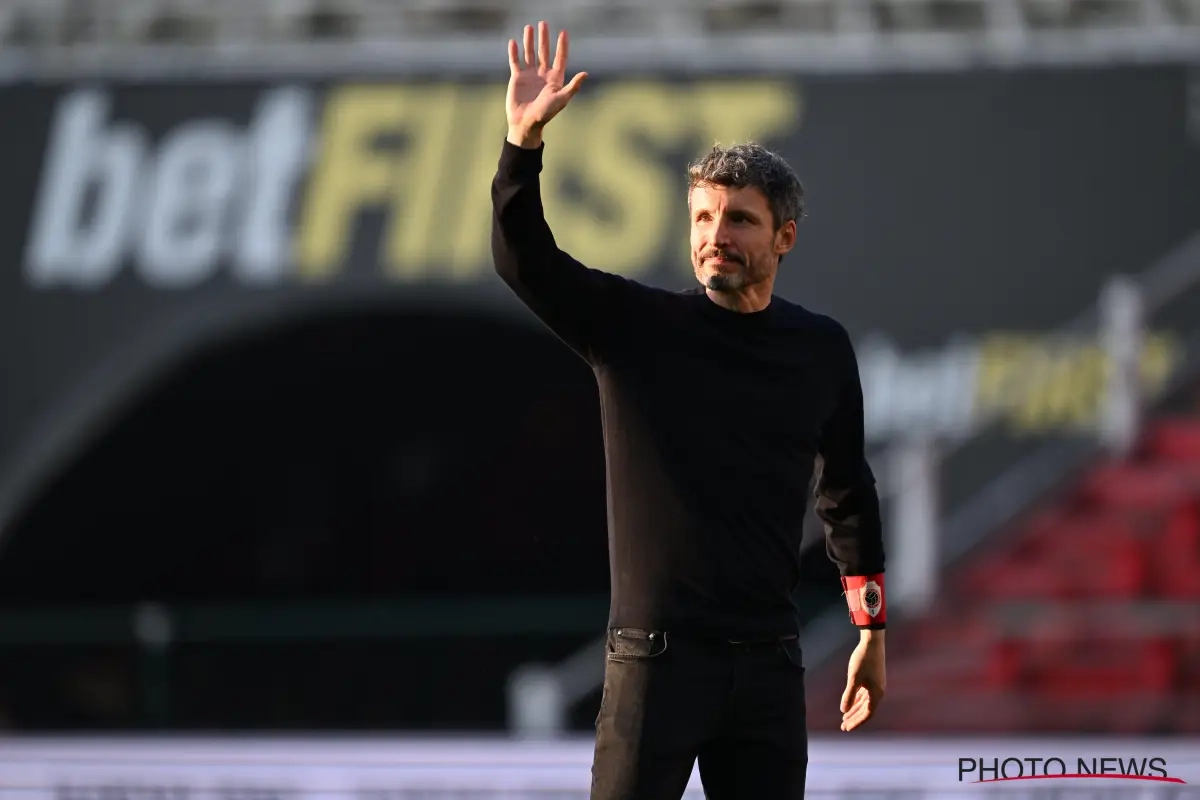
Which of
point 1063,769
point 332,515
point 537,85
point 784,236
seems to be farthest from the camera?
point 332,515

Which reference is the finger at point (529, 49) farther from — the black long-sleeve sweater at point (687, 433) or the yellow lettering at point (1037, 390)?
the yellow lettering at point (1037, 390)

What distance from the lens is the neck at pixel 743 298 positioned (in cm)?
359

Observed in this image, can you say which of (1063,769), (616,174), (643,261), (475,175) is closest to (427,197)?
A: (475,175)

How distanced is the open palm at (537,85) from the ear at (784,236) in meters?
0.54

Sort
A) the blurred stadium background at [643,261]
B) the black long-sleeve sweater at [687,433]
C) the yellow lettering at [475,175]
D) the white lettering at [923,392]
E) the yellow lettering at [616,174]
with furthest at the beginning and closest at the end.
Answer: the yellow lettering at [475,175]
the yellow lettering at [616,174]
the white lettering at [923,392]
the blurred stadium background at [643,261]
the black long-sleeve sweater at [687,433]

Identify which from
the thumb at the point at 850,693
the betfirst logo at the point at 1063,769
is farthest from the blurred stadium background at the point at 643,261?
the thumb at the point at 850,693

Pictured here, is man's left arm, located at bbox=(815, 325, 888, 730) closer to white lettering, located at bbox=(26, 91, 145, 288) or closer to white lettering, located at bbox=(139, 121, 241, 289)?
white lettering, located at bbox=(139, 121, 241, 289)

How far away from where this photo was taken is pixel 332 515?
49.1 feet

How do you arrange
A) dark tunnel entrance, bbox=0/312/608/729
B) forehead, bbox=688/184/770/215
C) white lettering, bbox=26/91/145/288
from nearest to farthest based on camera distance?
1. forehead, bbox=688/184/770/215
2. dark tunnel entrance, bbox=0/312/608/729
3. white lettering, bbox=26/91/145/288

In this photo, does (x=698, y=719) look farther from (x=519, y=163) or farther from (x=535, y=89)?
(x=535, y=89)

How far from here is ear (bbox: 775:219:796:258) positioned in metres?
3.62

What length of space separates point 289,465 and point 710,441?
11.9m

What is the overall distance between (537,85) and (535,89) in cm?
2

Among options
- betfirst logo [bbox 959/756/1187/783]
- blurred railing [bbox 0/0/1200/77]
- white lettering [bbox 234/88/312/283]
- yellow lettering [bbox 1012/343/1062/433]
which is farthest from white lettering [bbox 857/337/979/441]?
betfirst logo [bbox 959/756/1187/783]
